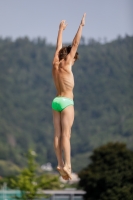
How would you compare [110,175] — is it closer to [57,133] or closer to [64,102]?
[57,133]

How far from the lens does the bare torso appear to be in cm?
1012

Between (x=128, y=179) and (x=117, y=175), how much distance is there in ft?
4.31

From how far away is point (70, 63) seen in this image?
10156 mm

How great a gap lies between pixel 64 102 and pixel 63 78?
1.00 ft

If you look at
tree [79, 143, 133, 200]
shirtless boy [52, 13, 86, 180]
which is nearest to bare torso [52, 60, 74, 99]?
shirtless boy [52, 13, 86, 180]

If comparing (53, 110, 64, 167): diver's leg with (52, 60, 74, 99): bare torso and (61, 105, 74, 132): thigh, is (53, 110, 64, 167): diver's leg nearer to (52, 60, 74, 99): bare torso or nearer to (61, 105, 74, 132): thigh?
(61, 105, 74, 132): thigh

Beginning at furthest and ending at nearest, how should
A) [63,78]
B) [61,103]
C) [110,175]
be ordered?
[110,175]
[63,78]
[61,103]

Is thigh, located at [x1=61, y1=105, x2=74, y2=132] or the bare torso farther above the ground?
the bare torso

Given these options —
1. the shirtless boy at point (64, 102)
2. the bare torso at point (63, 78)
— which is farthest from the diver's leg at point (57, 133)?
the bare torso at point (63, 78)

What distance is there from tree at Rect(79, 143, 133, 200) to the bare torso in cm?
5490

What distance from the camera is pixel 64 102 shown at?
10.0 metres

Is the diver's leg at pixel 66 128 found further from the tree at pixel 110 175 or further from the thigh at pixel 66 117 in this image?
the tree at pixel 110 175

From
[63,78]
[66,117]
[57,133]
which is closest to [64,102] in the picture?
[66,117]

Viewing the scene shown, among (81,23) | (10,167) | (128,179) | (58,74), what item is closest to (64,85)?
(58,74)
